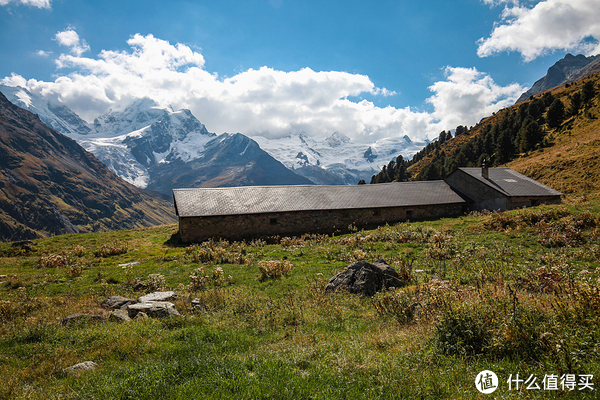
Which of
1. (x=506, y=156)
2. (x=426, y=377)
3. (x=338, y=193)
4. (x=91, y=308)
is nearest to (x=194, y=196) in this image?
(x=338, y=193)

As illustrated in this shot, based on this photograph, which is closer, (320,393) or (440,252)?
(320,393)

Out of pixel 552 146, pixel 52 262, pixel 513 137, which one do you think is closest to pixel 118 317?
pixel 52 262

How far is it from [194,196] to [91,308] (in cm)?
2272

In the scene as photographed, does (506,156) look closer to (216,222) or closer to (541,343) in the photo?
(216,222)

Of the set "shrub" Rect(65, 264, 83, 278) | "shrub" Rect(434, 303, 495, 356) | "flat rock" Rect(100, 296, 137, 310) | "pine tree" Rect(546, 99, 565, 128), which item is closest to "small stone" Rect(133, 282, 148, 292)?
"flat rock" Rect(100, 296, 137, 310)

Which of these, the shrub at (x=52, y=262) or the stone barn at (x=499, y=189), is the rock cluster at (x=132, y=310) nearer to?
the shrub at (x=52, y=262)

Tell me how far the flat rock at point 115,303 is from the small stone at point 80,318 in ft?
3.87

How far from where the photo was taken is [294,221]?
3011cm

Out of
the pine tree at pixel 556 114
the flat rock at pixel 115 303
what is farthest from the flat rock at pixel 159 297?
the pine tree at pixel 556 114

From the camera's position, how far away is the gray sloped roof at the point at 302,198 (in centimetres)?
2925

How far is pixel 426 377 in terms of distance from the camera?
4613 mm

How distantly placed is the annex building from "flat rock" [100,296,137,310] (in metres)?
16.9

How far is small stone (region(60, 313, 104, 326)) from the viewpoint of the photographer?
8.27 metres

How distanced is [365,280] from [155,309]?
6858mm
